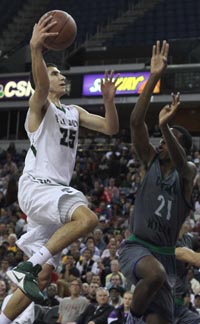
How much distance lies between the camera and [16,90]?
28375 mm

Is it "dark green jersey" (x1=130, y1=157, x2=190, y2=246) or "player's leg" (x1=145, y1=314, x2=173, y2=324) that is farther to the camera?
"dark green jersey" (x1=130, y1=157, x2=190, y2=246)

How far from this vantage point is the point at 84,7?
31969 millimetres

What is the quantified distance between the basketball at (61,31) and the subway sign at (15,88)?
21889 mm

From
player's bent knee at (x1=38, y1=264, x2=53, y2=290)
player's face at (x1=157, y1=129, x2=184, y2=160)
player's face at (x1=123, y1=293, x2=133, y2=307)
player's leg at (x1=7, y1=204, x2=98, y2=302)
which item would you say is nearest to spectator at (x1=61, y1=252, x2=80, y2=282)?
player's face at (x1=123, y1=293, x2=133, y2=307)

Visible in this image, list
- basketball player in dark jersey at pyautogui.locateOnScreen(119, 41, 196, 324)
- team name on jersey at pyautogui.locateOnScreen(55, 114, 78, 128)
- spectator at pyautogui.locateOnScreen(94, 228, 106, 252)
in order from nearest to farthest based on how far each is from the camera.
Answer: basketball player in dark jersey at pyautogui.locateOnScreen(119, 41, 196, 324) → team name on jersey at pyautogui.locateOnScreen(55, 114, 78, 128) → spectator at pyautogui.locateOnScreen(94, 228, 106, 252)

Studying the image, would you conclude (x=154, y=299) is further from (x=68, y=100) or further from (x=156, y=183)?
(x=68, y=100)

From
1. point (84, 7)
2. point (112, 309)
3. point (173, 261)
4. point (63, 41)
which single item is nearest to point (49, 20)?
point (63, 41)

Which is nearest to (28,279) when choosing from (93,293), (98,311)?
(98,311)

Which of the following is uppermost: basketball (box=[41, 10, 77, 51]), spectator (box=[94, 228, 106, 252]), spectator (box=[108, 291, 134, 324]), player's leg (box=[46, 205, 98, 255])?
basketball (box=[41, 10, 77, 51])

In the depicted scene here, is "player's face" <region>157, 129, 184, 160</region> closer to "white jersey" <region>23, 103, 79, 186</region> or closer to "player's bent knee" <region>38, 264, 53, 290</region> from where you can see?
"white jersey" <region>23, 103, 79, 186</region>

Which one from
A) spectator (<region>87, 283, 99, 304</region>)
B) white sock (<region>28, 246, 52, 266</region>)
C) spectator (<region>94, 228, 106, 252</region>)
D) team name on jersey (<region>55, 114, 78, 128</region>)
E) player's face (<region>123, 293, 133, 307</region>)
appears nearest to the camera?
white sock (<region>28, 246, 52, 266</region>)

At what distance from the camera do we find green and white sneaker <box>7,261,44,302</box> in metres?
5.09

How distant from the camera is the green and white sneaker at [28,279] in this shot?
5.09m

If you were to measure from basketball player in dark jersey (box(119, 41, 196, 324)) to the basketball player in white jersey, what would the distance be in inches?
17.5
